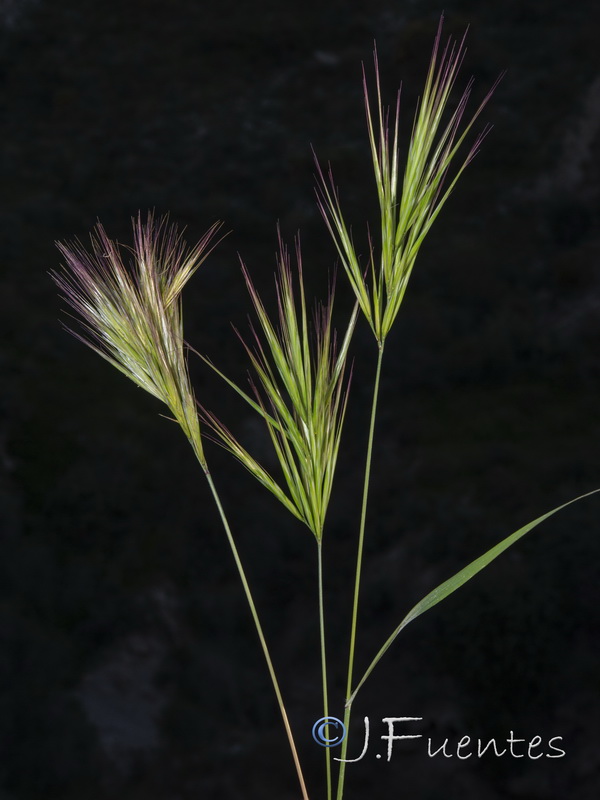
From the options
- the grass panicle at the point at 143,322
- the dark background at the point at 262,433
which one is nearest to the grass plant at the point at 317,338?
the grass panicle at the point at 143,322

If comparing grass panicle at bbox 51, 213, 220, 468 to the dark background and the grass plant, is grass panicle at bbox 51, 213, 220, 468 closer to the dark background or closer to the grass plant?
the grass plant

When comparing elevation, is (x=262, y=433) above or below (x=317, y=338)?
above

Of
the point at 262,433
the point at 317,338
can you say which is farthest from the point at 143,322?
the point at 262,433

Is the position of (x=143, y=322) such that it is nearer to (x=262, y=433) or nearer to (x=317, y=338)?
(x=317, y=338)

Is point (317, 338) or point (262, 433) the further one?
point (262, 433)

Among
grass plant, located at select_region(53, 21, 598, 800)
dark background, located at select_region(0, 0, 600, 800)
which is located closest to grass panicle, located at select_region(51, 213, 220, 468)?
grass plant, located at select_region(53, 21, 598, 800)

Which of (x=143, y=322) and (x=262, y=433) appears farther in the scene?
(x=262, y=433)

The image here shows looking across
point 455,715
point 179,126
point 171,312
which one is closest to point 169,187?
point 179,126

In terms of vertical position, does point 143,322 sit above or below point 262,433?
below

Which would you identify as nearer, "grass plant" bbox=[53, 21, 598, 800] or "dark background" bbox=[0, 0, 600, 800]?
"grass plant" bbox=[53, 21, 598, 800]
